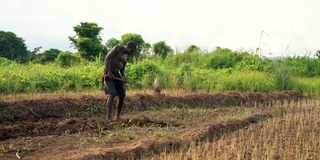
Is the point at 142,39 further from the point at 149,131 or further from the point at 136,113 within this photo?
the point at 149,131

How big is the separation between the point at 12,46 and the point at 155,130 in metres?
31.0

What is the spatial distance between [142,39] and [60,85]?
1357 cm

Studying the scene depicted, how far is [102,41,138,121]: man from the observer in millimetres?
7867

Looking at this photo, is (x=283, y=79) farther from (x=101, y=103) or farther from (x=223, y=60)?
(x=101, y=103)

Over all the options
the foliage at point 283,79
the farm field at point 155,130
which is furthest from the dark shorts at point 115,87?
the foliage at point 283,79

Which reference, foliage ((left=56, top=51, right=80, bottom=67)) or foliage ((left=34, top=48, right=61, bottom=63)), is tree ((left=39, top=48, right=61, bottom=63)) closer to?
foliage ((left=34, top=48, right=61, bottom=63))

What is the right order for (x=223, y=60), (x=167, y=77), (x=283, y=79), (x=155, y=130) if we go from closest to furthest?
1. (x=155, y=130)
2. (x=167, y=77)
3. (x=283, y=79)
4. (x=223, y=60)

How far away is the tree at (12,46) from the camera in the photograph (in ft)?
114

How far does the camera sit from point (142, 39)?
81.8ft

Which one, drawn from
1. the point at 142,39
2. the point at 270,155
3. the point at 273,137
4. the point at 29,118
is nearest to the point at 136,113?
the point at 29,118

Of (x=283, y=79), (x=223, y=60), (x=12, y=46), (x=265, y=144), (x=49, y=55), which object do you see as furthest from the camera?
(x=49, y=55)

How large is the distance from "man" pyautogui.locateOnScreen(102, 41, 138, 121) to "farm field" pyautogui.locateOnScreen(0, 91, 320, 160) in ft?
1.62

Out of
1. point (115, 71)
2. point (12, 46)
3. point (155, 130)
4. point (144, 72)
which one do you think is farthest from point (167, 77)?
point (12, 46)

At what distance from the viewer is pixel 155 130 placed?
7184 mm
